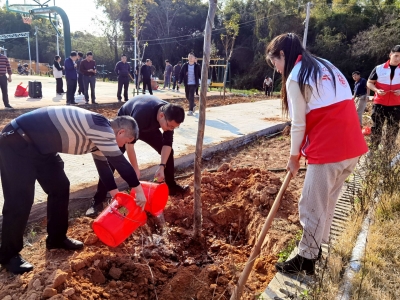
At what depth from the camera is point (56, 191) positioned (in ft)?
9.14

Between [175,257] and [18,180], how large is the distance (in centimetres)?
149

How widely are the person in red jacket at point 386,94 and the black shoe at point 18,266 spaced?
459 cm

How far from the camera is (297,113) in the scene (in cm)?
224

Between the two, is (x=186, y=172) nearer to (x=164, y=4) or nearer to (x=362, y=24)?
(x=362, y=24)

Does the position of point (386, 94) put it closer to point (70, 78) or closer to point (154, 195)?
point (154, 195)

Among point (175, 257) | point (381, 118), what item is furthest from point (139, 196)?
point (381, 118)

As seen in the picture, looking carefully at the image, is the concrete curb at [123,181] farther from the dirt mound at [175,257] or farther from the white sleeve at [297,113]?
the white sleeve at [297,113]

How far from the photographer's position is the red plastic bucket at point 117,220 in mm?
2664

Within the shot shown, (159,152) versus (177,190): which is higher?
(159,152)

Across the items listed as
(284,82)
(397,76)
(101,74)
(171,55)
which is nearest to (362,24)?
(171,55)

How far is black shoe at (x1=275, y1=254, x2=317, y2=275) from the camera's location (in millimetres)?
2482

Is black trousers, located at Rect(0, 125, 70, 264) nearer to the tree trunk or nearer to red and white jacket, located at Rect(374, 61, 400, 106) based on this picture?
the tree trunk

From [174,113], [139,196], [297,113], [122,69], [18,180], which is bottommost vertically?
[139,196]

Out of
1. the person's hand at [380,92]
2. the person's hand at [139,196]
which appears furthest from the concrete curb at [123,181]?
the person's hand at [380,92]
